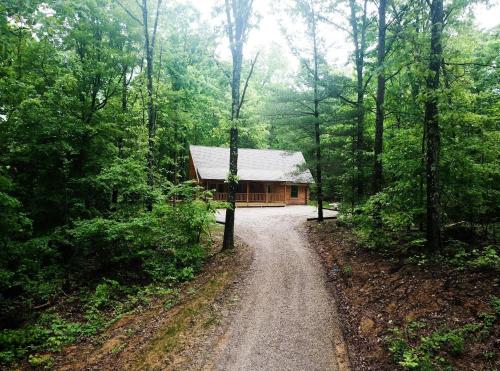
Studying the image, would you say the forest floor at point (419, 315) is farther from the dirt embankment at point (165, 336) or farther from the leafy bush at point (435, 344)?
the dirt embankment at point (165, 336)

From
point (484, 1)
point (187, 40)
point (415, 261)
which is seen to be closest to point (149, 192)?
point (415, 261)

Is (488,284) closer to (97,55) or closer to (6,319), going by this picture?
(6,319)

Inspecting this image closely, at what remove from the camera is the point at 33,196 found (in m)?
11.0

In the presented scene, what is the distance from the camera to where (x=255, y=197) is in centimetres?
2769

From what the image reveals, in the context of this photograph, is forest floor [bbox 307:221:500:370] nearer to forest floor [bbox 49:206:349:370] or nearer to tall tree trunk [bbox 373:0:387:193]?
forest floor [bbox 49:206:349:370]

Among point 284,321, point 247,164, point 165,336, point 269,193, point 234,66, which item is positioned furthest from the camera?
point 269,193

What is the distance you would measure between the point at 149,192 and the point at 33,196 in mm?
4251

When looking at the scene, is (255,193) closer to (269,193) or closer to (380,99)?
(269,193)

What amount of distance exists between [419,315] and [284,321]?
2749 millimetres

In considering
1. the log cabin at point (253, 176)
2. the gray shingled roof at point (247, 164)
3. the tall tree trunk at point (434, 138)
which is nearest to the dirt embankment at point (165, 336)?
the tall tree trunk at point (434, 138)

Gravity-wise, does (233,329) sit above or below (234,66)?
below

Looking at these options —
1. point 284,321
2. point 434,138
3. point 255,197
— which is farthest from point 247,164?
point 284,321

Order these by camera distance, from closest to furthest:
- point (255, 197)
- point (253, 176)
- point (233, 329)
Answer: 1. point (233, 329)
2. point (253, 176)
3. point (255, 197)

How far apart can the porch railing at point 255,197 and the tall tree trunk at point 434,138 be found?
63.9ft
